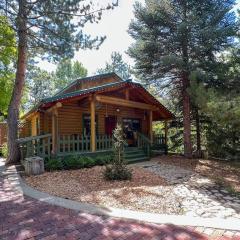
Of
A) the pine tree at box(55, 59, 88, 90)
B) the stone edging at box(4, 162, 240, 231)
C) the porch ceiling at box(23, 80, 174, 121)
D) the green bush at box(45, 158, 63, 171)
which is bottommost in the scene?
the stone edging at box(4, 162, 240, 231)

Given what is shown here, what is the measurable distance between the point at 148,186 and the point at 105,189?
1.34 metres

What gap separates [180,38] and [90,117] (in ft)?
20.9

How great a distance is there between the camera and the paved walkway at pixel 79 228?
13.8 feet

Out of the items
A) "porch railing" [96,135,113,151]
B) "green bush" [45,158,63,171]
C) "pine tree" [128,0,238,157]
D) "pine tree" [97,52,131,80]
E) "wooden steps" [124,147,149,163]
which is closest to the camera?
"green bush" [45,158,63,171]

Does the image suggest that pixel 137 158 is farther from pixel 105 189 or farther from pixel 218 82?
pixel 105 189

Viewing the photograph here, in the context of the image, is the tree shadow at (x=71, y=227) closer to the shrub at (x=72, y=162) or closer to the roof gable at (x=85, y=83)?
the shrub at (x=72, y=162)

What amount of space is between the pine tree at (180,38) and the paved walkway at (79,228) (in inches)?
367

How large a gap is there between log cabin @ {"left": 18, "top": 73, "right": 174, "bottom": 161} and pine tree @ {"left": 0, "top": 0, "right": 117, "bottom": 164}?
1.22 meters

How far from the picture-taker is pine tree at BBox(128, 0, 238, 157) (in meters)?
13.3

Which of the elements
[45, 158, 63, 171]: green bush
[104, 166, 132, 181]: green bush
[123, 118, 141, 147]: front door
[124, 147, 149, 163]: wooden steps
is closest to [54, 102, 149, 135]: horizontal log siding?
[123, 118, 141, 147]: front door

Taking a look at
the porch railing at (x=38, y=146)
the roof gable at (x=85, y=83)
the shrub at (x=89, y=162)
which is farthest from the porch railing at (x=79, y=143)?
the roof gable at (x=85, y=83)

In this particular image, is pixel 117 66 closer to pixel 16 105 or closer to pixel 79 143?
pixel 16 105

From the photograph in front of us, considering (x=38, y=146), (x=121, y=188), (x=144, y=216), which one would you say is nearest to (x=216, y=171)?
(x=121, y=188)

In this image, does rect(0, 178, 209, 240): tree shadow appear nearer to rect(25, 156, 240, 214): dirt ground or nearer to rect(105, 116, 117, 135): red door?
rect(25, 156, 240, 214): dirt ground
